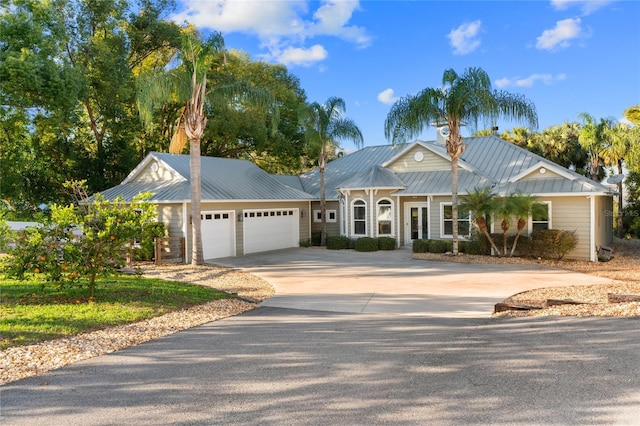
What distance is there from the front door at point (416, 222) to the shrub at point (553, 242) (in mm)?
5108

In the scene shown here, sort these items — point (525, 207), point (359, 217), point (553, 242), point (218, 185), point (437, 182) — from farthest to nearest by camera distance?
point (359, 217)
point (437, 182)
point (218, 185)
point (553, 242)
point (525, 207)

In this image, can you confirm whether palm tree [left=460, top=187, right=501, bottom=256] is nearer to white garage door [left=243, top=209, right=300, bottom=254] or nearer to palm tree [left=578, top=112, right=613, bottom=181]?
white garage door [left=243, top=209, right=300, bottom=254]

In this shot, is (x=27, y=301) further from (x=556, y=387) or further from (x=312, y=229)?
(x=312, y=229)

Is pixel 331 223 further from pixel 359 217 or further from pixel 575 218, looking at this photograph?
pixel 575 218

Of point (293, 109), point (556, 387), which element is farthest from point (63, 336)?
point (293, 109)

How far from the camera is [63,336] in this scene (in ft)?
24.1

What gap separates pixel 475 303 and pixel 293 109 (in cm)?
2255

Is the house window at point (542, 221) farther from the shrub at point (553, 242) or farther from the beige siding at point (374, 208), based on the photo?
the beige siding at point (374, 208)

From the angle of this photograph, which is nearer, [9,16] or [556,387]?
[556,387]

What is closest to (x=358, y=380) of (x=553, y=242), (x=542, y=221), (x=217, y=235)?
(x=553, y=242)

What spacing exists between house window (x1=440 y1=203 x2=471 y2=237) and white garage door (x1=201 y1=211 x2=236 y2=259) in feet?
30.0

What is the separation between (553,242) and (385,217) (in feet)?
24.4

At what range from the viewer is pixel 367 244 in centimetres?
2119

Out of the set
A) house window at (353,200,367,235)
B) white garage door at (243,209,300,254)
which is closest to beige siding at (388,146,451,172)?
house window at (353,200,367,235)
